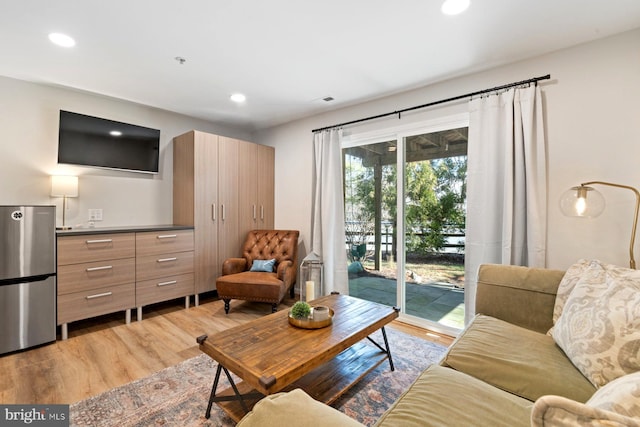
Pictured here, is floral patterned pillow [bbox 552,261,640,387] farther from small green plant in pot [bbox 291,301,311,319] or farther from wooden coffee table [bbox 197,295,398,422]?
small green plant in pot [bbox 291,301,311,319]

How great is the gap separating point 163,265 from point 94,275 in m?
0.62

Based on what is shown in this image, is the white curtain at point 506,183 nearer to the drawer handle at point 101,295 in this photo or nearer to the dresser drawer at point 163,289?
the dresser drawer at point 163,289

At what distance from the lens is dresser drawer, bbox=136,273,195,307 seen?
3049 mm

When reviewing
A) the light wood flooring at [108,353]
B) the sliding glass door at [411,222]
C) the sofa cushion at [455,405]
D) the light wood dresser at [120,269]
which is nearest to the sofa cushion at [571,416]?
the sofa cushion at [455,405]

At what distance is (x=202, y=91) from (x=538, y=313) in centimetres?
354

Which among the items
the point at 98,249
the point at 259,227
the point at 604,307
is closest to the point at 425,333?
the point at 604,307

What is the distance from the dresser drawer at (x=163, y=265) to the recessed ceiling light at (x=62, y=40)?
1972mm

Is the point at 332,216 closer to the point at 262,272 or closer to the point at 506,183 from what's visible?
the point at 262,272

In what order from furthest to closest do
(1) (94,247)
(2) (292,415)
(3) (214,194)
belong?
(3) (214,194), (1) (94,247), (2) (292,415)

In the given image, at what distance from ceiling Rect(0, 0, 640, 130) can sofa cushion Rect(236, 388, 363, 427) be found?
6.86 feet

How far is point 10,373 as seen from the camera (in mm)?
2049

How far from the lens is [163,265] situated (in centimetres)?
320

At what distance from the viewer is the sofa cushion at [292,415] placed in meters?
0.75

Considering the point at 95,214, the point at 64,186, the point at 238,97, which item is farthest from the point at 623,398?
the point at 95,214
